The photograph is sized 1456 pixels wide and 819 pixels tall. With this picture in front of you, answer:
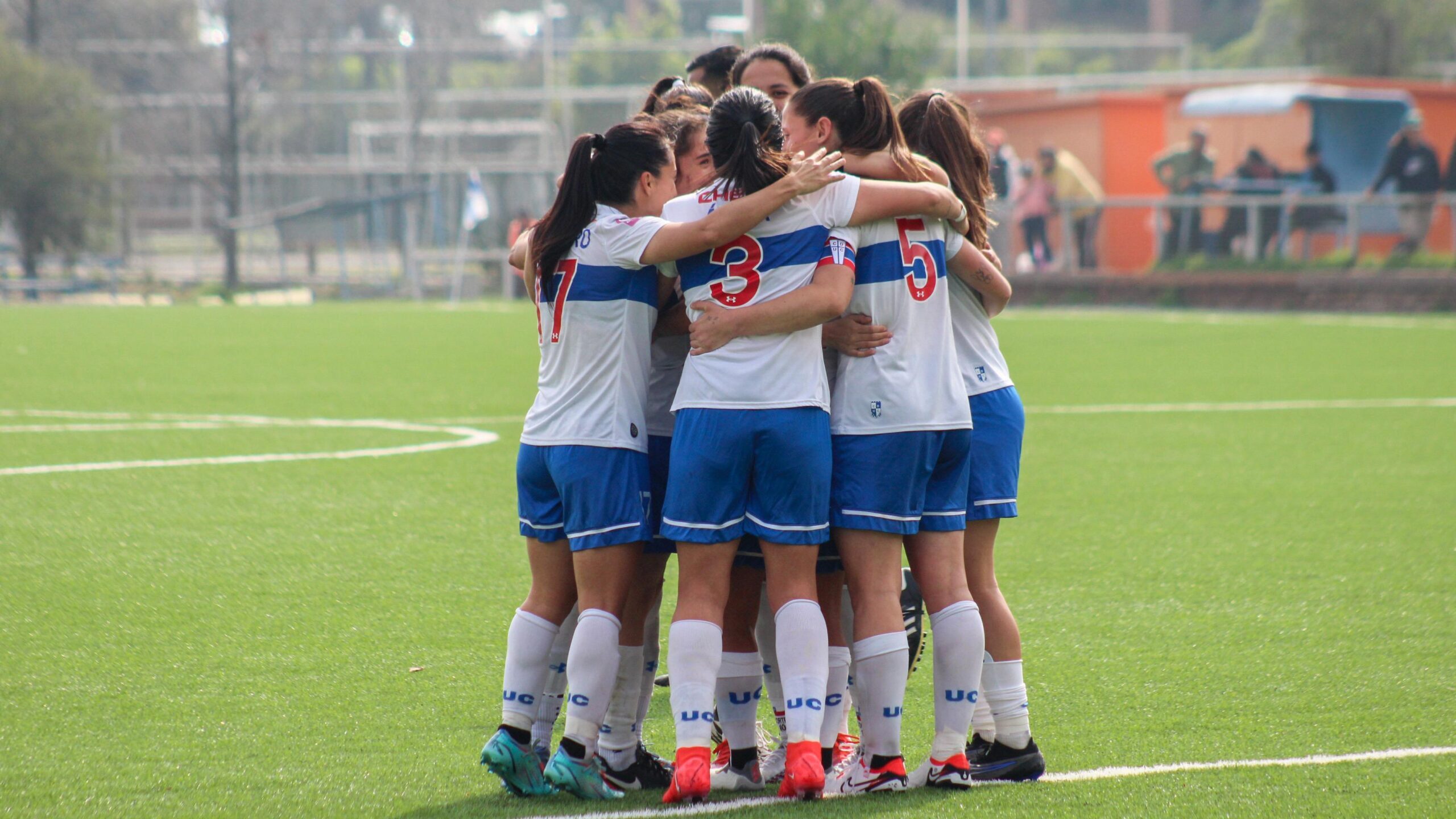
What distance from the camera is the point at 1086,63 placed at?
237ft

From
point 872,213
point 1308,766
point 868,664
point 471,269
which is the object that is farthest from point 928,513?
point 471,269

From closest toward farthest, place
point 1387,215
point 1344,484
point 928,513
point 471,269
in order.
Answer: point 928,513 < point 1344,484 < point 1387,215 < point 471,269

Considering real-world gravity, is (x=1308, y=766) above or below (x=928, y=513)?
below

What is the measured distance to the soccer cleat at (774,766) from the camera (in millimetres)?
3918

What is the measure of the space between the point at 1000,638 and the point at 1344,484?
5.17 metres

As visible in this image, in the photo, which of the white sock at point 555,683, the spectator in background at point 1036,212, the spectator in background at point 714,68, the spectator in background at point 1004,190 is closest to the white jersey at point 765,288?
the white sock at point 555,683

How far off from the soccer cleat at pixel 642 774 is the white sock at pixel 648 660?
8 centimetres

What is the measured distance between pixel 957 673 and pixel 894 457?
0.57m

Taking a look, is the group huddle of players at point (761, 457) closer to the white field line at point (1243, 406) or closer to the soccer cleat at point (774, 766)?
the soccer cleat at point (774, 766)

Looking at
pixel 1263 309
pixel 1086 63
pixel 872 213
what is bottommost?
pixel 1263 309

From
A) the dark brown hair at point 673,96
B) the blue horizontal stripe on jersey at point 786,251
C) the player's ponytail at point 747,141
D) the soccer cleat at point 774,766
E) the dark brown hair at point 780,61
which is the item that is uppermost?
the dark brown hair at point 780,61

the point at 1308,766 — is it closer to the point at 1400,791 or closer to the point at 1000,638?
the point at 1400,791

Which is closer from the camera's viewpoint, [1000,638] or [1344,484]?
[1000,638]

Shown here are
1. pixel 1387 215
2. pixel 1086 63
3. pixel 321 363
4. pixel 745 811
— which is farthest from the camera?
pixel 1086 63
